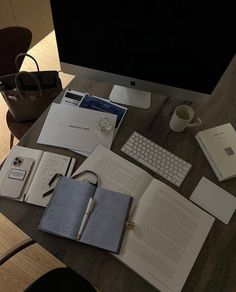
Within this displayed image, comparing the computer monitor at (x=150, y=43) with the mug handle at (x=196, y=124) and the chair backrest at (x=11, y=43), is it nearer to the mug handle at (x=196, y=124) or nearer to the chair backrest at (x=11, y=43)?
the mug handle at (x=196, y=124)

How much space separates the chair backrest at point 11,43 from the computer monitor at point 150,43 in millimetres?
520

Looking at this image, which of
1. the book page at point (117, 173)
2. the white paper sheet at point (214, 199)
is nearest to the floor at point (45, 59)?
the book page at point (117, 173)

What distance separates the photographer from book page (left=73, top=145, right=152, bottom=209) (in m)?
0.87

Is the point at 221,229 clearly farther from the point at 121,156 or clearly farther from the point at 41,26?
the point at 41,26

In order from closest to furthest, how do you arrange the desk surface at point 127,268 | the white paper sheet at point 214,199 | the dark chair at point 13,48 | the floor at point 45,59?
the desk surface at point 127,268 < the white paper sheet at point 214,199 < the dark chair at point 13,48 < the floor at point 45,59

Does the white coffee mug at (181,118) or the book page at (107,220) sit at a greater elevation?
the white coffee mug at (181,118)

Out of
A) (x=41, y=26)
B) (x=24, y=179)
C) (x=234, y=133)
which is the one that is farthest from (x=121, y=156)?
(x=41, y=26)

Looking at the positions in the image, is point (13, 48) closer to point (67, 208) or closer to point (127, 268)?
point (67, 208)

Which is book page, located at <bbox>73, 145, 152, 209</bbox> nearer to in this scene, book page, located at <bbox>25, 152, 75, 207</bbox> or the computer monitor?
book page, located at <bbox>25, 152, 75, 207</bbox>

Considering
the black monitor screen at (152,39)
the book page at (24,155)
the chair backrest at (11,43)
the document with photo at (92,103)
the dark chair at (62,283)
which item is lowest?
the dark chair at (62,283)

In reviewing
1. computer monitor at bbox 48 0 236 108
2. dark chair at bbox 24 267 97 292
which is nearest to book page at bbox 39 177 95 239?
dark chair at bbox 24 267 97 292

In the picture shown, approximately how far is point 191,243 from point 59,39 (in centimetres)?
85

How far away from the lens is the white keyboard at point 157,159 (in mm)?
924

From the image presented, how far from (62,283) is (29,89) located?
90 cm
